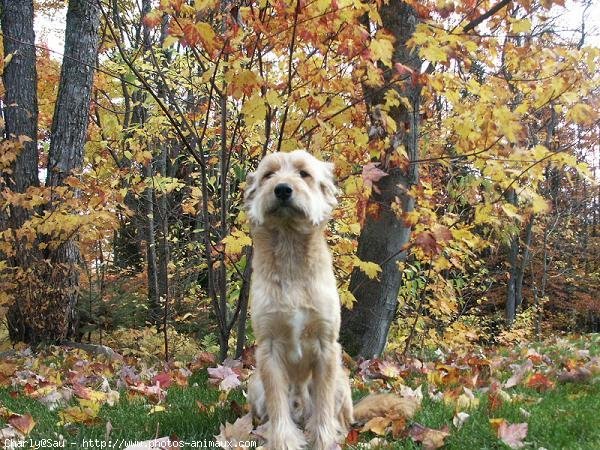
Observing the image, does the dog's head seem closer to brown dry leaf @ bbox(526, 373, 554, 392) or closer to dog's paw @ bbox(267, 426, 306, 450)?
dog's paw @ bbox(267, 426, 306, 450)

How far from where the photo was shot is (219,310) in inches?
211

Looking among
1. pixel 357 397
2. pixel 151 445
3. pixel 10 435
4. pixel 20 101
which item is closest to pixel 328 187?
pixel 357 397

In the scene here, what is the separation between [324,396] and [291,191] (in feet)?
3.78

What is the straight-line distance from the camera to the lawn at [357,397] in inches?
111

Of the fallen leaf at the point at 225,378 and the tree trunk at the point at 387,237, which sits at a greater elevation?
the tree trunk at the point at 387,237

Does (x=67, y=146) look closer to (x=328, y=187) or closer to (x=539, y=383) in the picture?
(x=328, y=187)

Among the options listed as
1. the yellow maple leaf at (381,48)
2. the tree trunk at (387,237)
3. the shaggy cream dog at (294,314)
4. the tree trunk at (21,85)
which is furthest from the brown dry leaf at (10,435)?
the tree trunk at (21,85)

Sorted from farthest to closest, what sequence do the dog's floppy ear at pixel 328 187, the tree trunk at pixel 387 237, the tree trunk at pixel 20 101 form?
the tree trunk at pixel 20 101
the tree trunk at pixel 387 237
the dog's floppy ear at pixel 328 187

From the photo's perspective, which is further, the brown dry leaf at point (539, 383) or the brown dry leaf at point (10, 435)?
the brown dry leaf at point (539, 383)

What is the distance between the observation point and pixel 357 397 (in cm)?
410

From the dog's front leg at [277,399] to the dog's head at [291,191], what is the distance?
74 cm

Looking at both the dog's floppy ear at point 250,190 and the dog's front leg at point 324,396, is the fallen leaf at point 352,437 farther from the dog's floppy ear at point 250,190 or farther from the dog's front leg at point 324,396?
the dog's floppy ear at point 250,190

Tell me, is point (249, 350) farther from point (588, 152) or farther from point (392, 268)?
point (588, 152)

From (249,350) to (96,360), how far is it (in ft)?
6.58
